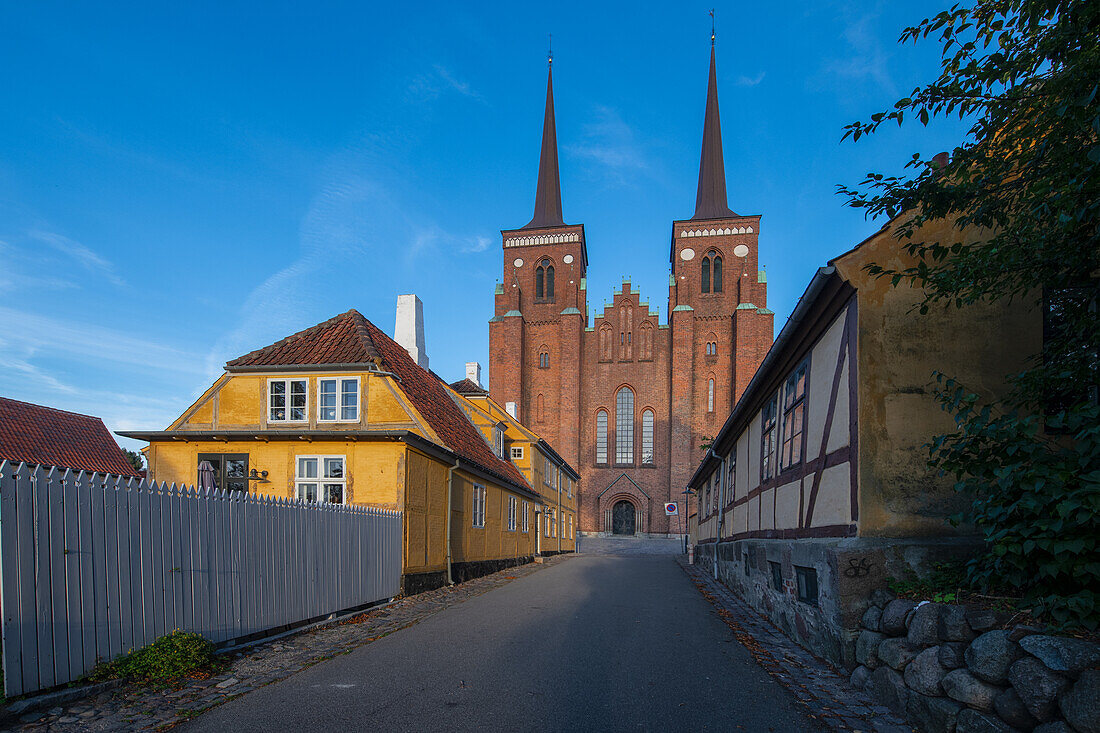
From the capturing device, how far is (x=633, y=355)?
5184 cm

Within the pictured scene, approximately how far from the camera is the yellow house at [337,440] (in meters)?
12.7

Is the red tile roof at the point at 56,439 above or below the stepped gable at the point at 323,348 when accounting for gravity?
below

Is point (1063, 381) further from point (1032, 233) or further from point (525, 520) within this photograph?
point (525, 520)

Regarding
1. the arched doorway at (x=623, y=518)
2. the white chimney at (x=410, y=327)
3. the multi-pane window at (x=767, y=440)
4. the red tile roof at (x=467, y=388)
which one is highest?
the white chimney at (x=410, y=327)

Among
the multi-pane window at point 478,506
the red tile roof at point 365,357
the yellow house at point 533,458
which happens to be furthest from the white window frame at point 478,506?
the yellow house at point 533,458

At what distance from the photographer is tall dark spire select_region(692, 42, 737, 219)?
176 ft

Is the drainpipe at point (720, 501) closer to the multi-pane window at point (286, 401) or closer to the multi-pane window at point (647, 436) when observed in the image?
the multi-pane window at point (286, 401)

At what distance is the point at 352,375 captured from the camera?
1420 cm

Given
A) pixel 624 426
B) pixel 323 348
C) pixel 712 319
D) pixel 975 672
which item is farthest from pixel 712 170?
pixel 975 672

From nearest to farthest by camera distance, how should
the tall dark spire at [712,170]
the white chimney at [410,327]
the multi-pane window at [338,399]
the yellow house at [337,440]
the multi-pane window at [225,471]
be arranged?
the yellow house at [337,440] < the multi-pane window at [225,471] < the multi-pane window at [338,399] < the white chimney at [410,327] < the tall dark spire at [712,170]

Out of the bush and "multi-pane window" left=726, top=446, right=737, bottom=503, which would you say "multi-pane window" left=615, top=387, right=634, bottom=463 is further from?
the bush

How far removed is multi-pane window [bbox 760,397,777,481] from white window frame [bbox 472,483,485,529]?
8.39 meters

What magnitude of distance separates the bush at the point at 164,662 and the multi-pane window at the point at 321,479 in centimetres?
695

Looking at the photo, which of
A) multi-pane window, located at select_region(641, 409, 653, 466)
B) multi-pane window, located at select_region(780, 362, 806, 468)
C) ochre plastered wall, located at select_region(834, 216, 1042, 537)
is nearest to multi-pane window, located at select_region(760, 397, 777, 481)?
multi-pane window, located at select_region(780, 362, 806, 468)
